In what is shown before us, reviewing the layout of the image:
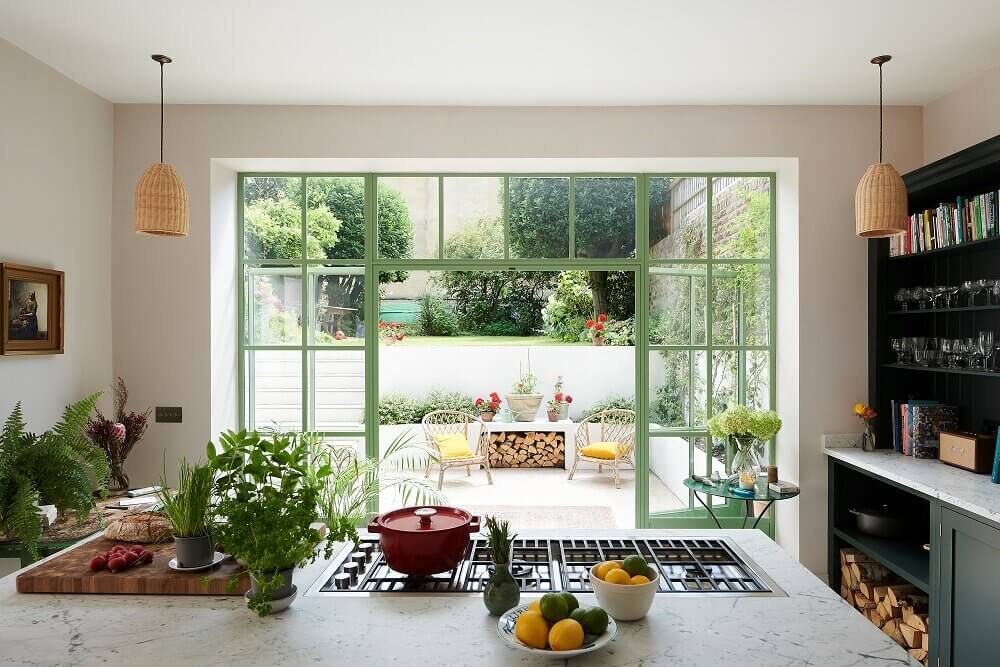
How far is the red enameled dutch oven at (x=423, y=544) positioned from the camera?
5.41 ft

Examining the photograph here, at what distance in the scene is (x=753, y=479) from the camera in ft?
11.5

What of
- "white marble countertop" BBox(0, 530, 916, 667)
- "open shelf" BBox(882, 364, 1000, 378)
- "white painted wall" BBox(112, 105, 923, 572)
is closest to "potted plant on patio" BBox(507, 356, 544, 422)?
"white painted wall" BBox(112, 105, 923, 572)

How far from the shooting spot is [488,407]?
7.69 metres

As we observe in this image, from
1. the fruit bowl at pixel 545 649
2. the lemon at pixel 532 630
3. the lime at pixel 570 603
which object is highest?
the lime at pixel 570 603

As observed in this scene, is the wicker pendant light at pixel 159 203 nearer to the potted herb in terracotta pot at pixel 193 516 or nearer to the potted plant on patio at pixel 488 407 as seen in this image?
the potted herb in terracotta pot at pixel 193 516

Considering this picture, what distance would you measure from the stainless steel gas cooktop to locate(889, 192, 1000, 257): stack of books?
202cm

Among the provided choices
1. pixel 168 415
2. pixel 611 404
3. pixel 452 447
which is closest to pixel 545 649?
pixel 168 415

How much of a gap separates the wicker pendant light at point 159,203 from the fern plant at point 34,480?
0.87 m

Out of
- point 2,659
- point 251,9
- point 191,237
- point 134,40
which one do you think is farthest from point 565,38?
point 2,659

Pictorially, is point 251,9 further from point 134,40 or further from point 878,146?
point 878,146

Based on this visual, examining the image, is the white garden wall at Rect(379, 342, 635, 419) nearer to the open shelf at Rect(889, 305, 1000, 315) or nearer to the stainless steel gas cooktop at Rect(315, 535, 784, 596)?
the open shelf at Rect(889, 305, 1000, 315)

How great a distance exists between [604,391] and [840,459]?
4.61 m

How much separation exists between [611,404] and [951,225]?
202 inches

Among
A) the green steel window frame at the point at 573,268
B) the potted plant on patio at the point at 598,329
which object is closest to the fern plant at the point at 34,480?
the green steel window frame at the point at 573,268
